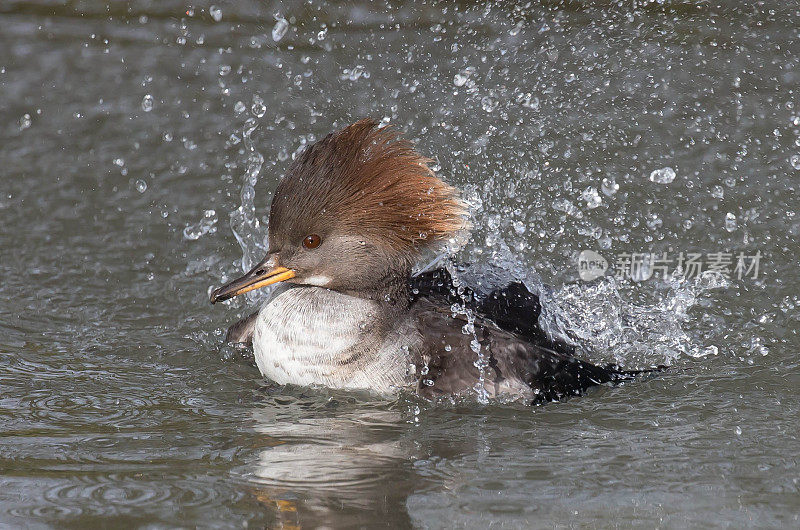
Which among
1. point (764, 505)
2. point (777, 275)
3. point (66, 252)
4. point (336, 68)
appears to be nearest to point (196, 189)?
point (66, 252)

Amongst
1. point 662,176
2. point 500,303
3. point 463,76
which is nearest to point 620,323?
point 500,303

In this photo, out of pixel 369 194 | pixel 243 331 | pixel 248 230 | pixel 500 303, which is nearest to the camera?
pixel 369 194

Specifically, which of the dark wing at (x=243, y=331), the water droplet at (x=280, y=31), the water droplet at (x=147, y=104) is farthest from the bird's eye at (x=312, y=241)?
the water droplet at (x=280, y=31)

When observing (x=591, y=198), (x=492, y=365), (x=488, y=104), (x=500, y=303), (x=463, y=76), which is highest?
(x=463, y=76)

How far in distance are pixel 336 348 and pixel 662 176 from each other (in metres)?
2.90

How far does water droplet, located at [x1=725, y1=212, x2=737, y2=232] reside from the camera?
5934 millimetres

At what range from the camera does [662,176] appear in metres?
6.19

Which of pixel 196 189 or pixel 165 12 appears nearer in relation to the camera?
pixel 196 189

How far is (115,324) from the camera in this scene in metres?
5.02

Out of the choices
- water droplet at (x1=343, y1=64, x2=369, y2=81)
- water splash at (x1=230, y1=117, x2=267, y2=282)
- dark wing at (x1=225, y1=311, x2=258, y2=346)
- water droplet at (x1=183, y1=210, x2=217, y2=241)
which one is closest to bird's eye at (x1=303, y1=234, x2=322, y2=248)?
dark wing at (x1=225, y1=311, x2=258, y2=346)

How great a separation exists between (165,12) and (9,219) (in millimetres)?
2760

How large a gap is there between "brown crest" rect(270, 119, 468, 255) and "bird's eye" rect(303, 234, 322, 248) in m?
0.03

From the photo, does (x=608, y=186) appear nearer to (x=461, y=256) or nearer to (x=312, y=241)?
(x=461, y=256)

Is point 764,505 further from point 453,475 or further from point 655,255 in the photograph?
point 655,255
